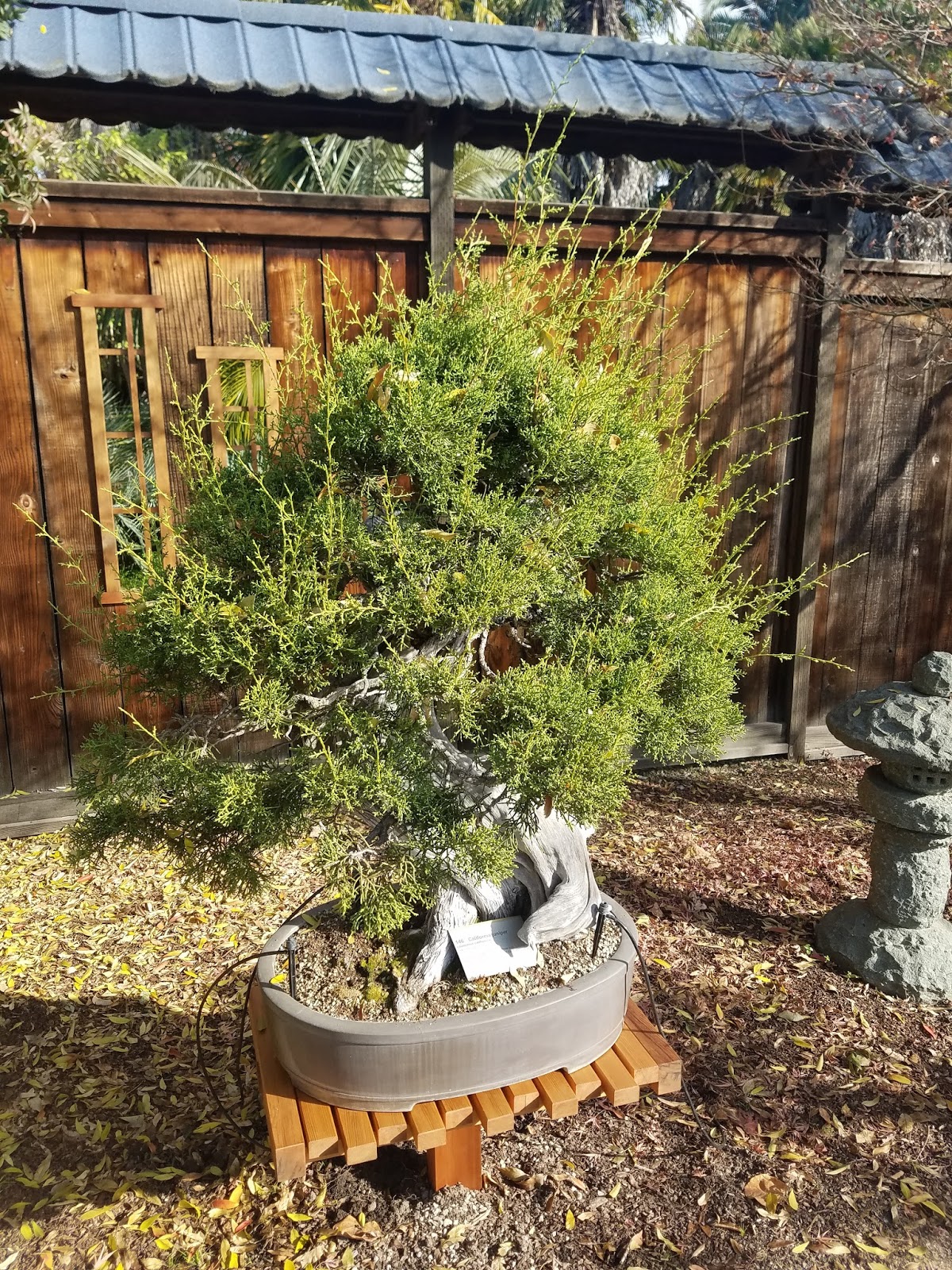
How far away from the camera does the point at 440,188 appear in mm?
3811

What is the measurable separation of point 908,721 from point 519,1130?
1667 mm

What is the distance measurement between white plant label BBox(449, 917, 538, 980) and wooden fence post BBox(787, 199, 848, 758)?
277 centimetres

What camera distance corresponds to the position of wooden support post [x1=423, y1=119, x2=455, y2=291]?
150 inches

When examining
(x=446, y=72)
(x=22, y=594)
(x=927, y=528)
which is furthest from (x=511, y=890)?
(x=927, y=528)

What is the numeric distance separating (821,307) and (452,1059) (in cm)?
384

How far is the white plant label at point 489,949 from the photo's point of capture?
2.02m

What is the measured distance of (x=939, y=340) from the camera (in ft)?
15.5

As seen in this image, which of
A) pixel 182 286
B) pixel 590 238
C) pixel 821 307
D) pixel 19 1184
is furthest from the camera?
pixel 821 307

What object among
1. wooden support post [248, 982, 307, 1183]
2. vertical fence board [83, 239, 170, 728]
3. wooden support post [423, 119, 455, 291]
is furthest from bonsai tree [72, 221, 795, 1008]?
wooden support post [423, 119, 455, 291]

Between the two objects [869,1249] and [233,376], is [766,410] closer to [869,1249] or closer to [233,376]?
[233,376]

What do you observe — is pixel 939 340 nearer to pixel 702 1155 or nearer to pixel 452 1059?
pixel 702 1155

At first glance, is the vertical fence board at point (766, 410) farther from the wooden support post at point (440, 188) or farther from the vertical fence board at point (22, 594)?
the vertical fence board at point (22, 594)

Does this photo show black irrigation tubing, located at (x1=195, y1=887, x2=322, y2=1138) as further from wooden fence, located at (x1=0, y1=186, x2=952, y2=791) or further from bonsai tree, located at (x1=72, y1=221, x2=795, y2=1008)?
wooden fence, located at (x1=0, y1=186, x2=952, y2=791)

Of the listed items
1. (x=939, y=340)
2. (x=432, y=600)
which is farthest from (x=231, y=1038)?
(x=939, y=340)
